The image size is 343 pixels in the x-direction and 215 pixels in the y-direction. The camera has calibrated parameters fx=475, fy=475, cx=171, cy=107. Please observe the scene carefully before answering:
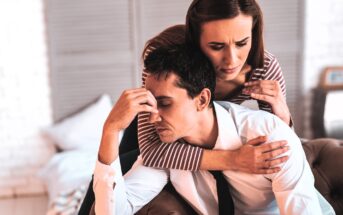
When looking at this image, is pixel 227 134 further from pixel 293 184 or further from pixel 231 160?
pixel 293 184

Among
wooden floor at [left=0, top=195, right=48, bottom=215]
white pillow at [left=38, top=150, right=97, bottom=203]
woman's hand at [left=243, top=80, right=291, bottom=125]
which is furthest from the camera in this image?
wooden floor at [left=0, top=195, right=48, bottom=215]

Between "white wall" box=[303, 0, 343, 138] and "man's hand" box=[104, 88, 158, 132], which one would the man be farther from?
"white wall" box=[303, 0, 343, 138]

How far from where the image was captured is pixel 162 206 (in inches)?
59.8

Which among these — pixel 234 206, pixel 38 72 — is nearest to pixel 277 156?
pixel 234 206

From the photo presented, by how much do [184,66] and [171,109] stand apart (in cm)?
13

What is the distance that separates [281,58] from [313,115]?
498 mm

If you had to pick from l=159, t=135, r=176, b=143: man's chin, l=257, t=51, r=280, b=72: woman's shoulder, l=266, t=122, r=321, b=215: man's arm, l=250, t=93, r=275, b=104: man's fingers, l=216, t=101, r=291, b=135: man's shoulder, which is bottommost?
l=266, t=122, r=321, b=215: man's arm

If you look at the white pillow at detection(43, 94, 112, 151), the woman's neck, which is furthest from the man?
the white pillow at detection(43, 94, 112, 151)

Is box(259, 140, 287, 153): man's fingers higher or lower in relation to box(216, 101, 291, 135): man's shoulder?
lower

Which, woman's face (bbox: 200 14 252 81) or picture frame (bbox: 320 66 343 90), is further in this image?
picture frame (bbox: 320 66 343 90)

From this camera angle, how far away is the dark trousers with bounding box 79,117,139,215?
1778 millimetres

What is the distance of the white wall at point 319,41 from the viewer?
11.8ft

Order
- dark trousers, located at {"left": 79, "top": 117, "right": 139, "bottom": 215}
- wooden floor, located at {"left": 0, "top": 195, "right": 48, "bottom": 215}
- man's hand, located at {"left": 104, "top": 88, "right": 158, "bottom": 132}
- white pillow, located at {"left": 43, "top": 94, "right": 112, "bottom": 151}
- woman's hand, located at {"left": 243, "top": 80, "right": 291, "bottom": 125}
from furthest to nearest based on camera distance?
white pillow, located at {"left": 43, "top": 94, "right": 112, "bottom": 151} → wooden floor, located at {"left": 0, "top": 195, "right": 48, "bottom": 215} → dark trousers, located at {"left": 79, "top": 117, "right": 139, "bottom": 215} → woman's hand, located at {"left": 243, "top": 80, "right": 291, "bottom": 125} → man's hand, located at {"left": 104, "top": 88, "right": 158, "bottom": 132}

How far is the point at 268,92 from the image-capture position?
152 centimetres
